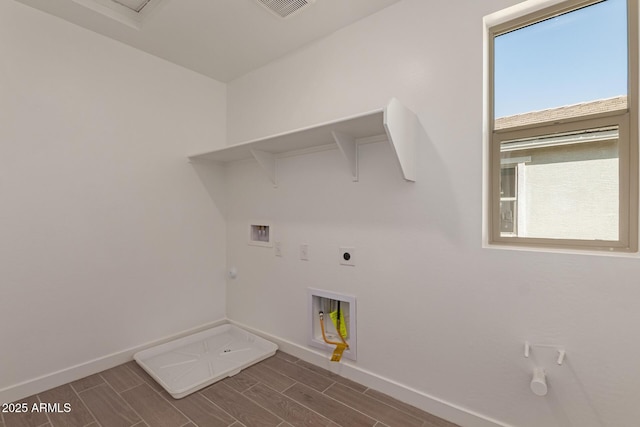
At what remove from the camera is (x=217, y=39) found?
2.25 metres

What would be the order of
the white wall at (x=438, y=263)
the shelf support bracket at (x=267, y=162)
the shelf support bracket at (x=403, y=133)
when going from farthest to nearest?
the shelf support bracket at (x=267, y=162) < the shelf support bracket at (x=403, y=133) < the white wall at (x=438, y=263)

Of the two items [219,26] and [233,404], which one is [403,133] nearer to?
[219,26]

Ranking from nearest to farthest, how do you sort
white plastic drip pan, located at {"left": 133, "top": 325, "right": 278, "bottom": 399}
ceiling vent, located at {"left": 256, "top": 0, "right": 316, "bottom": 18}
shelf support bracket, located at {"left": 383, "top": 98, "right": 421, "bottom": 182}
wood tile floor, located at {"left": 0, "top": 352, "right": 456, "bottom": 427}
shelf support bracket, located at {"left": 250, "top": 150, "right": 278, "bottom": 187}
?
shelf support bracket, located at {"left": 383, "top": 98, "right": 421, "bottom": 182}
wood tile floor, located at {"left": 0, "top": 352, "right": 456, "bottom": 427}
ceiling vent, located at {"left": 256, "top": 0, "right": 316, "bottom": 18}
white plastic drip pan, located at {"left": 133, "top": 325, "right": 278, "bottom": 399}
shelf support bracket, located at {"left": 250, "top": 150, "right": 278, "bottom": 187}

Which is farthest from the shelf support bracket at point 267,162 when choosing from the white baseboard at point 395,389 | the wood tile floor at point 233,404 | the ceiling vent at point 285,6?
the wood tile floor at point 233,404

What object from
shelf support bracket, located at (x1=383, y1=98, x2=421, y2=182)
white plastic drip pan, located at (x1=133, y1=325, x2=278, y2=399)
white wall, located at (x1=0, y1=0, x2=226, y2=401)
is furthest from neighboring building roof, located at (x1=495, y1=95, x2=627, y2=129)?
white wall, located at (x1=0, y1=0, x2=226, y2=401)

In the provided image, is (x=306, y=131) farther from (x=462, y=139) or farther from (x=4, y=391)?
(x=4, y=391)

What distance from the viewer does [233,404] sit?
71.5 inches

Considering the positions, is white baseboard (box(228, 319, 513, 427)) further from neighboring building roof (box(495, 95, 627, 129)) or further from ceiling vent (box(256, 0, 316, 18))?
ceiling vent (box(256, 0, 316, 18))

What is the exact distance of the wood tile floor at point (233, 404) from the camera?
1.67 metres

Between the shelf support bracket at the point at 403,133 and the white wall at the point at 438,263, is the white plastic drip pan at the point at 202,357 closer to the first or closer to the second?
the white wall at the point at 438,263

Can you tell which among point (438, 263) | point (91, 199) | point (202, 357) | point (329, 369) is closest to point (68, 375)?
point (202, 357)

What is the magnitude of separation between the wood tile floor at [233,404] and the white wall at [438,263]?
→ 0.73 feet

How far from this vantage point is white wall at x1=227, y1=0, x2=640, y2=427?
1.34m

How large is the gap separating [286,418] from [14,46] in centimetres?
280
